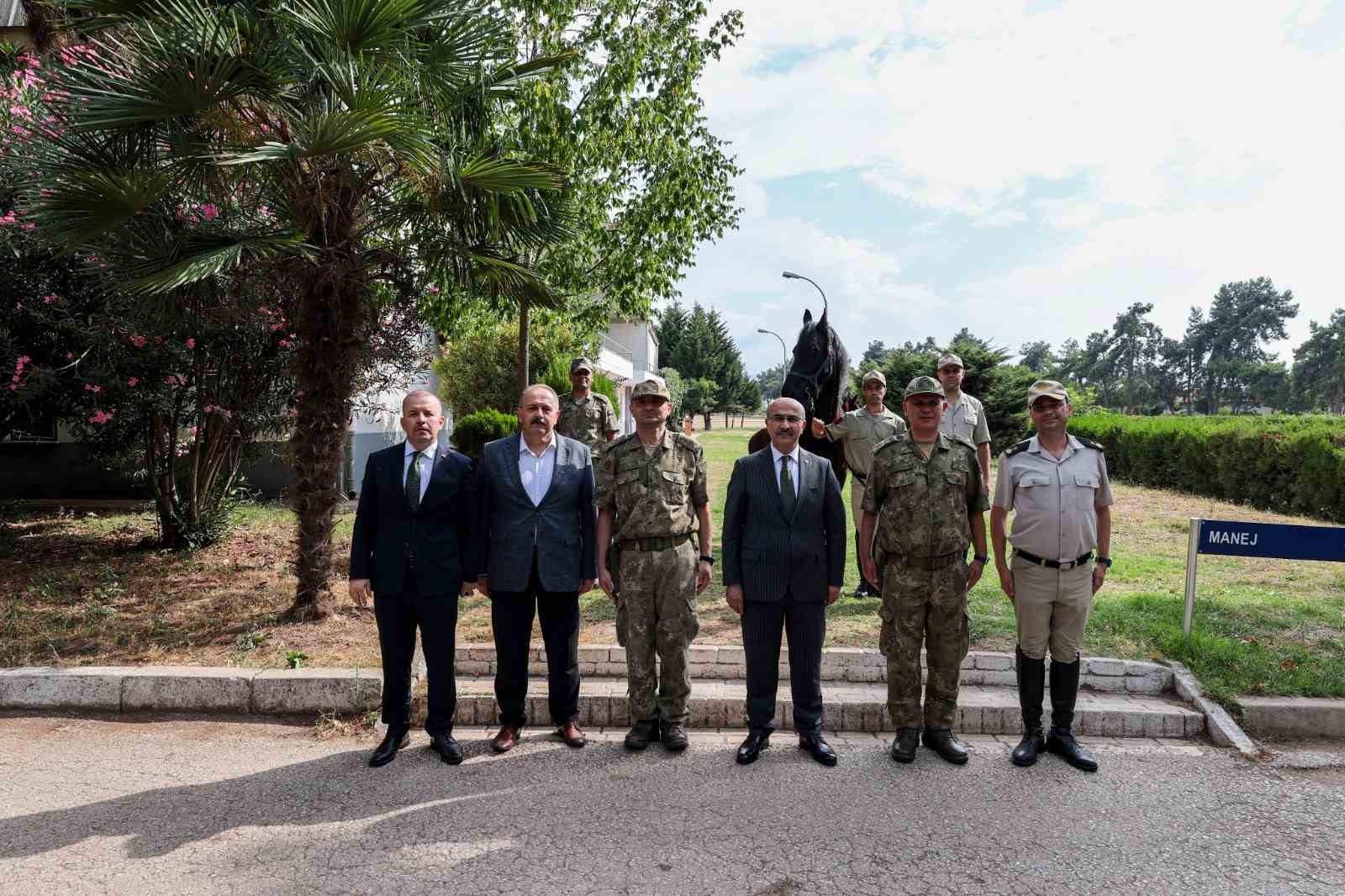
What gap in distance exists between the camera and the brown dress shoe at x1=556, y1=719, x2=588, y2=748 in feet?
14.4

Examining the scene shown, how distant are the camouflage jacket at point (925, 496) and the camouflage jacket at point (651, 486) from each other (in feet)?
3.30

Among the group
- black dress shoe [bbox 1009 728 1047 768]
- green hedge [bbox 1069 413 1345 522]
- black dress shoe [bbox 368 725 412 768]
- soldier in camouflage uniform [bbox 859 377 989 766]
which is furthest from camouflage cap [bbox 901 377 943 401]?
green hedge [bbox 1069 413 1345 522]

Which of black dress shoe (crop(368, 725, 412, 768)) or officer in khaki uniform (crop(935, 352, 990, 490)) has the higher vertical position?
officer in khaki uniform (crop(935, 352, 990, 490))

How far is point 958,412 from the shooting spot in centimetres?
649

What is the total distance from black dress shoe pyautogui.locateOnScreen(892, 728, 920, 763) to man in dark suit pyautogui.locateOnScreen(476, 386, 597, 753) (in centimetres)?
173

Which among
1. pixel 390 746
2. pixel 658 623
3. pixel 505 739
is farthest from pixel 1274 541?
pixel 390 746

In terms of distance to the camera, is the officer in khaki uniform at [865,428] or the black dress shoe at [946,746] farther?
the officer in khaki uniform at [865,428]

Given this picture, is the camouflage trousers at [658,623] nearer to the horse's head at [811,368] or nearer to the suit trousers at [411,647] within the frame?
the suit trousers at [411,647]

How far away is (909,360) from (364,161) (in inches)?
881

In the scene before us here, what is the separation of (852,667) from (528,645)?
217 centimetres

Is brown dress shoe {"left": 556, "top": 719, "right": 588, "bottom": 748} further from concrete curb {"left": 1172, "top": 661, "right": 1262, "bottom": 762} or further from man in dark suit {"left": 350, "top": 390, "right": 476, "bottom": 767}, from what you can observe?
concrete curb {"left": 1172, "top": 661, "right": 1262, "bottom": 762}

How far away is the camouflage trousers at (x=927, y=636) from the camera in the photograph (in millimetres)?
4230

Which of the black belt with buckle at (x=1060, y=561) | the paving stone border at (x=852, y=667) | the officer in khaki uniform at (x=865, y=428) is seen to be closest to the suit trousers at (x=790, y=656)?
the paving stone border at (x=852, y=667)

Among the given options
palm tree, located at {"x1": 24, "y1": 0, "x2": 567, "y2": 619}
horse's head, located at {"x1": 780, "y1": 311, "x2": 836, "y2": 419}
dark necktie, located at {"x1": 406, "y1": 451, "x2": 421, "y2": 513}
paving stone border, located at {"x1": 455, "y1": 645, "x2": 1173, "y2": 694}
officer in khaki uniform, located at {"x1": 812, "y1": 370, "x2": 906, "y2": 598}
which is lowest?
paving stone border, located at {"x1": 455, "y1": 645, "x2": 1173, "y2": 694}
